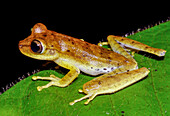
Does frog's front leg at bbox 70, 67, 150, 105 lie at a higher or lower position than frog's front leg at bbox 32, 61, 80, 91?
lower

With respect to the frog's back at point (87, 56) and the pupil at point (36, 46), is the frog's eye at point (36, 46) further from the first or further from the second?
the frog's back at point (87, 56)

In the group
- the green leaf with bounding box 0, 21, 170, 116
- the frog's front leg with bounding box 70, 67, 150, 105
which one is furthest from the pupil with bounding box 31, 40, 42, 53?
the frog's front leg with bounding box 70, 67, 150, 105

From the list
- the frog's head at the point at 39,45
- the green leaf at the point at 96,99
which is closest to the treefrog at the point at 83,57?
the frog's head at the point at 39,45

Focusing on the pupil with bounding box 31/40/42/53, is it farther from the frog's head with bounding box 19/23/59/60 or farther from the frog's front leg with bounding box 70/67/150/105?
the frog's front leg with bounding box 70/67/150/105

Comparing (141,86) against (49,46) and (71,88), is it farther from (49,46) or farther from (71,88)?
(49,46)

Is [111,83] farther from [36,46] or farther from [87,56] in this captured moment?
[36,46]

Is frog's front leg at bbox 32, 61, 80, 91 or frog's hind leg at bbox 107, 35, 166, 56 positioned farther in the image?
frog's hind leg at bbox 107, 35, 166, 56

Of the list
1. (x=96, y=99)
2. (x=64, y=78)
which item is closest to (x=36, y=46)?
(x=64, y=78)

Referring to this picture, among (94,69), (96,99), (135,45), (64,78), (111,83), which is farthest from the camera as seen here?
(135,45)
